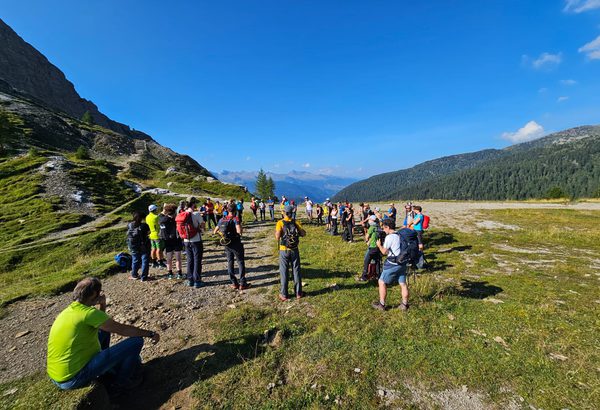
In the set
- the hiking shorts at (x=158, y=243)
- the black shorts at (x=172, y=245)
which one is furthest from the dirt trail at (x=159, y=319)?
the black shorts at (x=172, y=245)

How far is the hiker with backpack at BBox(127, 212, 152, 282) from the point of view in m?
10.6

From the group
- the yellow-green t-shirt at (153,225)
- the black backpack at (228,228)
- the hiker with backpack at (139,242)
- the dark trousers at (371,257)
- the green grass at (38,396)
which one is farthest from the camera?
the yellow-green t-shirt at (153,225)

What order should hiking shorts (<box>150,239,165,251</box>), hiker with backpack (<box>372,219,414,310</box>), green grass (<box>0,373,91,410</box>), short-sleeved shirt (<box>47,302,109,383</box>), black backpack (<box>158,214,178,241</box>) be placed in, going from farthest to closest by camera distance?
hiking shorts (<box>150,239,165,251</box>)
black backpack (<box>158,214,178,241</box>)
hiker with backpack (<box>372,219,414,310</box>)
green grass (<box>0,373,91,410</box>)
short-sleeved shirt (<box>47,302,109,383</box>)

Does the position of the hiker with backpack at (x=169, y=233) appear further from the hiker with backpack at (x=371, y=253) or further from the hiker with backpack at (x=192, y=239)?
the hiker with backpack at (x=371, y=253)

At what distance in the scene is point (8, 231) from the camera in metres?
22.3

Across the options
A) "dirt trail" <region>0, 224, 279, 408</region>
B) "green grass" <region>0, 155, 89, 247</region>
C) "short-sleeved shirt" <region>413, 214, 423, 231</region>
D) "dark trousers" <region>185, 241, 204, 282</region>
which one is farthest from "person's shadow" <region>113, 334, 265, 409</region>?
"green grass" <region>0, 155, 89, 247</region>

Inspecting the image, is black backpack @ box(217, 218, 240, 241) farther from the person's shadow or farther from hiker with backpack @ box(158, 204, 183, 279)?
the person's shadow

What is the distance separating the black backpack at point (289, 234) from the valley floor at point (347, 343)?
1914mm

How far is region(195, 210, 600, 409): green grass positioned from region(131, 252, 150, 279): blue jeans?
5.23m

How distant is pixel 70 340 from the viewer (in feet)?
14.6

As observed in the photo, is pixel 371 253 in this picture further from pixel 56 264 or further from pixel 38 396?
pixel 56 264

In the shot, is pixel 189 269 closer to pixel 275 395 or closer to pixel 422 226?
pixel 275 395

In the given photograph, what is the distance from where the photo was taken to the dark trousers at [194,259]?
10.1 metres

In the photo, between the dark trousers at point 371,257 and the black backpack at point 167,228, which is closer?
the dark trousers at point 371,257
